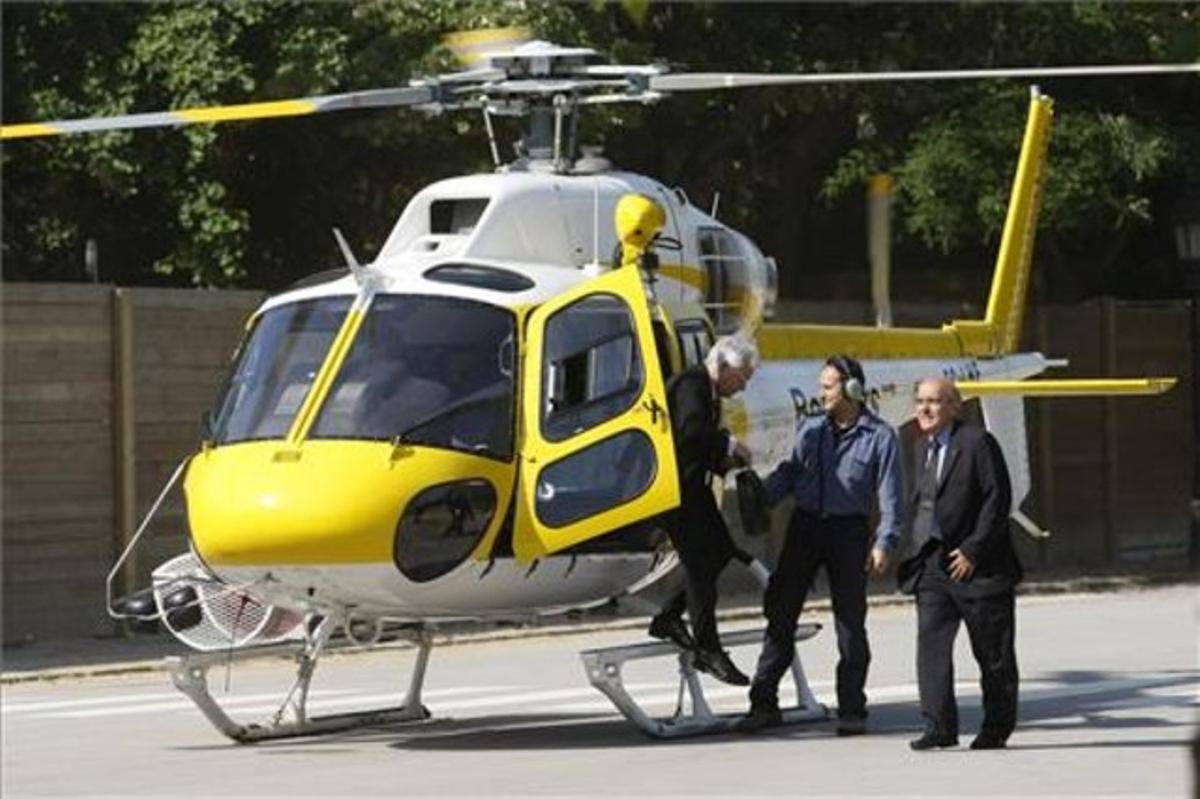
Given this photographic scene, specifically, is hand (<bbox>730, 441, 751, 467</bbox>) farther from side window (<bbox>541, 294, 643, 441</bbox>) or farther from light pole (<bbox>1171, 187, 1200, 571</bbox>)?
light pole (<bbox>1171, 187, 1200, 571</bbox>)

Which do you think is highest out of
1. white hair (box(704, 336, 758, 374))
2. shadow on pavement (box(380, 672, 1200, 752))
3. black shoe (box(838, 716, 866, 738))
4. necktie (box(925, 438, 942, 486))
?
white hair (box(704, 336, 758, 374))

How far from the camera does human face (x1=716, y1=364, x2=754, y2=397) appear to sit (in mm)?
14750

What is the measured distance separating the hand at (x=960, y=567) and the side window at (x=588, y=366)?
189 cm

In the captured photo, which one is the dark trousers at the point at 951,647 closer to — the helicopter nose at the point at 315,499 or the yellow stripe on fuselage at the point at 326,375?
the helicopter nose at the point at 315,499

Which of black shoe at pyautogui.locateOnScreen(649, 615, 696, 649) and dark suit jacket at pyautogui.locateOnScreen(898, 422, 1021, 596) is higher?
dark suit jacket at pyautogui.locateOnScreen(898, 422, 1021, 596)

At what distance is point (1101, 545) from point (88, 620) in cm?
1269

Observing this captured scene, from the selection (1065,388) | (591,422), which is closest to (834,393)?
(591,422)

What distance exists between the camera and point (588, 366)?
→ 1459cm

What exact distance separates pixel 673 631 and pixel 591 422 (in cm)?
118

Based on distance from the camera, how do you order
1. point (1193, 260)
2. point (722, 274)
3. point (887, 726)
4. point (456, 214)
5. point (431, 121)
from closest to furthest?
point (887, 726) < point (456, 214) < point (722, 274) < point (431, 121) < point (1193, 260)

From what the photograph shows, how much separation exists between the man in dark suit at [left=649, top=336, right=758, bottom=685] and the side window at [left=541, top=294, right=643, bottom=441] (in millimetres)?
261

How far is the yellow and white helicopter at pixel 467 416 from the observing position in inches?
546

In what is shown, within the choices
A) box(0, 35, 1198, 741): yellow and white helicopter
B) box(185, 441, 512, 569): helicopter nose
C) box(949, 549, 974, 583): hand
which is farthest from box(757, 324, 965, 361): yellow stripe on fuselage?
box(949, 549, 974, 583): hand

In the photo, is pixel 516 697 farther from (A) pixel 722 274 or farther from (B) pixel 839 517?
(B) pixel 839 517
